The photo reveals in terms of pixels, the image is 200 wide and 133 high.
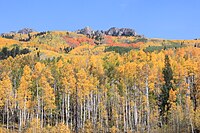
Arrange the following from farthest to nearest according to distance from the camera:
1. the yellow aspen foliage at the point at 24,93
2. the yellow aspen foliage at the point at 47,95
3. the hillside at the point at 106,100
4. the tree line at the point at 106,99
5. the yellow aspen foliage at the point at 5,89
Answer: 1. the yellow aspen foliage at the point at 47,95
2. the yellow aspen foliage at the point at 5,89
3. the yellow aspen foliage at the point at 24,93
4. the tree line at the point at 106,99
5. the hillside at the point at 106,100

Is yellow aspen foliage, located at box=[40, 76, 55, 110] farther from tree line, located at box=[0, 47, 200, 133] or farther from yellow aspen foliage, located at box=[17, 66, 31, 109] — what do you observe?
yellow aspen foliage, located at box=[17, 66, 31, 109]

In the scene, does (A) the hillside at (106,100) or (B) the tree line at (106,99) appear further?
(B) the tree line at (106,99)

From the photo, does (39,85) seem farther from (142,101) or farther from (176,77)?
(176,77)

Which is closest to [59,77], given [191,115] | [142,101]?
[142,101]

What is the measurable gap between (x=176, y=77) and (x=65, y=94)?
24479 mm

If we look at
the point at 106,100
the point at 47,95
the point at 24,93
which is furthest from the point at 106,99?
the point at 24,93

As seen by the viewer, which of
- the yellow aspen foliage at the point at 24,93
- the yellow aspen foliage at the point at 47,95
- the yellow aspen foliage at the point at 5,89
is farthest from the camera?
the yellow aspen foliage at the point at 47,95

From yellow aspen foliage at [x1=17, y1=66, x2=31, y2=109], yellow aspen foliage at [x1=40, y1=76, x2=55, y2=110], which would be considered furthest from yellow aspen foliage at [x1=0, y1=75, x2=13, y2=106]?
yellow aspen foliage at [x1=40, y1=76, x2=55, y2=110]

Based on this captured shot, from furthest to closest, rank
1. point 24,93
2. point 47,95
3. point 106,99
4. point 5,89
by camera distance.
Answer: point 106,99 < point 47,95 < point 24,93 < point 5,89

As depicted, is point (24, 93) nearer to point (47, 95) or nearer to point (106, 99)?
point (47, 95)

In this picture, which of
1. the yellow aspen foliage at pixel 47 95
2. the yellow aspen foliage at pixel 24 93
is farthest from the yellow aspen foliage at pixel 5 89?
the yellow aspen foliage at pixel 47 95

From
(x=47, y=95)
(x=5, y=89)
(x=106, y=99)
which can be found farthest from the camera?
(x=106, y=99)

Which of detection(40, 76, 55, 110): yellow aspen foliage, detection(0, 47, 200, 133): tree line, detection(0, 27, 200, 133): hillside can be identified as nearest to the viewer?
detection(0, 27, 200, 133): hillside

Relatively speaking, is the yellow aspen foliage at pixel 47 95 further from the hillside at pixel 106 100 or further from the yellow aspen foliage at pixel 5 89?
the yellow aspen foliage at pixel 5 89
